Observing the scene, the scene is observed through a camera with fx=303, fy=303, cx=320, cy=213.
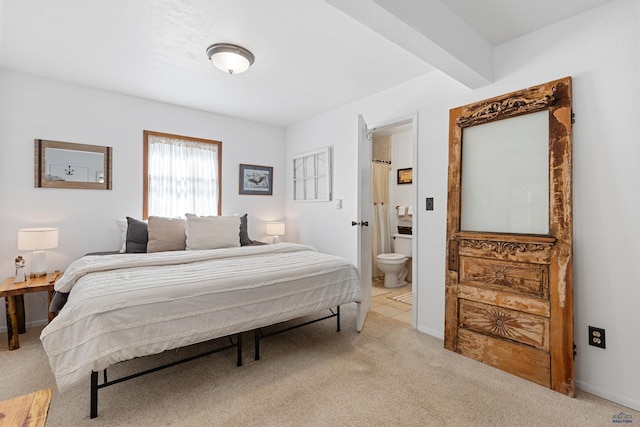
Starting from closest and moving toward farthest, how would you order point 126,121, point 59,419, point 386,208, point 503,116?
point 59,419
point 503,116
point 126,121
point 386,208

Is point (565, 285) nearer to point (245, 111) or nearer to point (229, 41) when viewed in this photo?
point (229, 41)

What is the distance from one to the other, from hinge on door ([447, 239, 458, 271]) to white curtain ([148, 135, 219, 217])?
9.81 ft

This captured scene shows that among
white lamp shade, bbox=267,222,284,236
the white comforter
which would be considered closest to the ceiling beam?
the white comforter

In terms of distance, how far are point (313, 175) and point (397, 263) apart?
1.74m

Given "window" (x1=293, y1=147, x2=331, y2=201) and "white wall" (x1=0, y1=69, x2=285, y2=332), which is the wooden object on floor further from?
"window" (x1=293, y1=147, x2=331, y2=201)

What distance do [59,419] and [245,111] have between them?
11.3 feet

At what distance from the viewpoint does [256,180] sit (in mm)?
4500

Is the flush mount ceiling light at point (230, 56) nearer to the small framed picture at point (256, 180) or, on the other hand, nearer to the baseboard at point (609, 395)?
the small framed picture at point (256, 180)

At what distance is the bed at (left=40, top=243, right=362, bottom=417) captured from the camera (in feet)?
5.05

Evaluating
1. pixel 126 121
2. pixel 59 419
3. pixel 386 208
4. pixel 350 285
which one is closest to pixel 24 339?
pixel 59 419

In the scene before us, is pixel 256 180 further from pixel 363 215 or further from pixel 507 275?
pixel 507 275

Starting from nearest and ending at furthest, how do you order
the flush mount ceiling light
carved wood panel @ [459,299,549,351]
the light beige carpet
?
1. the light beige carpet
2. carved wood panel @ [459,299,549,351]
3. the flush mount ceiling light

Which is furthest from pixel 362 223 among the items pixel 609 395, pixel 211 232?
pixel 609 395

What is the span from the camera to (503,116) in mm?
2260
